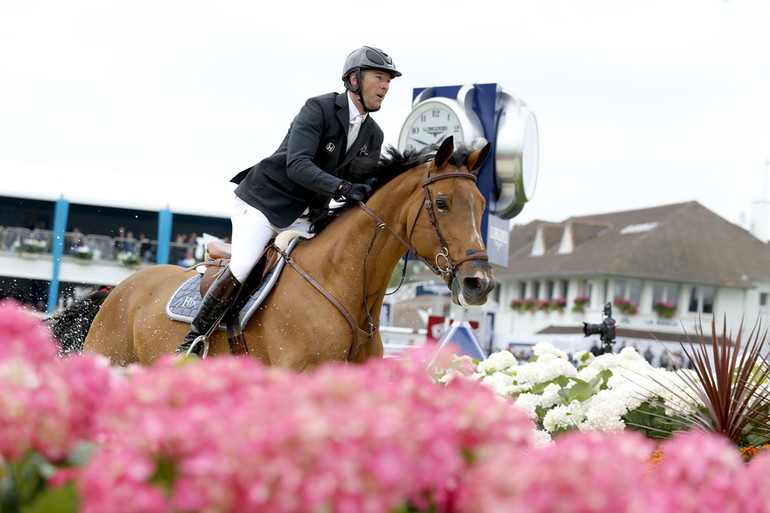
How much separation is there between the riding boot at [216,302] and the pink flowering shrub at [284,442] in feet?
12.2

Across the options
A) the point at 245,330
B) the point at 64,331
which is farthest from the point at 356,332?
the point at 64,331

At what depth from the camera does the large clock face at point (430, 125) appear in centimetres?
1284

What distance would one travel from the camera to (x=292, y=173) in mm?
5523

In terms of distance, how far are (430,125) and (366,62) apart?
7496 millimetres

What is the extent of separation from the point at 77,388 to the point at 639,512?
93cm

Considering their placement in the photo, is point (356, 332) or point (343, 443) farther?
point (356, 332)

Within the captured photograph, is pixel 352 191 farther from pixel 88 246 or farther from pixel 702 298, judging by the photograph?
pixel 702 298

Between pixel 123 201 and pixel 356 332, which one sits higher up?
pixel 123 201

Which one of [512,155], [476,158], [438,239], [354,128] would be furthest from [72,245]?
[438,239]

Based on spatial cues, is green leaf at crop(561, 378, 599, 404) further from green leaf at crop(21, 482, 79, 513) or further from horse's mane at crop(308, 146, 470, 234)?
green leaf at crop(21, 482, 79, 513)

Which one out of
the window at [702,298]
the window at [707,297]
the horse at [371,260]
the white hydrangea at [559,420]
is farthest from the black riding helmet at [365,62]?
the window at [707,297]

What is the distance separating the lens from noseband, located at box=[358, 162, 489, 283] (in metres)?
5.12

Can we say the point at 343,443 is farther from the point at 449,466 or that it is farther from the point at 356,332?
the point at 356,332

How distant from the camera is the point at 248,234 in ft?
18.6
